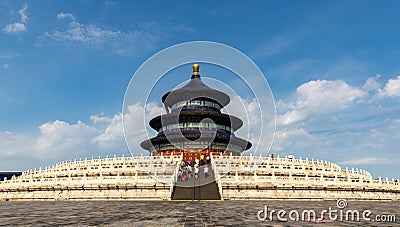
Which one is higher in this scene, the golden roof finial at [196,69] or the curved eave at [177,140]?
the golden roof finial at [196,69]

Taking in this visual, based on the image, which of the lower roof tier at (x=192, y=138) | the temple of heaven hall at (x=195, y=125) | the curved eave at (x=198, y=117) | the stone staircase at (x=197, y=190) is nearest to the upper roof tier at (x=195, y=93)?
the temple of heaven hall at (x=195, y=125)

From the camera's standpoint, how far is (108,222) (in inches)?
355

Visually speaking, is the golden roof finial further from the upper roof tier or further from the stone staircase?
the stone staircase

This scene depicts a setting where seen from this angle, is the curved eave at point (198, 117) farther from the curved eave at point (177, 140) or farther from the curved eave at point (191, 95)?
the curved eave at point (191, 95)

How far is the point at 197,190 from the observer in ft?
67.7

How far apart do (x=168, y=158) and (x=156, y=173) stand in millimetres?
9302

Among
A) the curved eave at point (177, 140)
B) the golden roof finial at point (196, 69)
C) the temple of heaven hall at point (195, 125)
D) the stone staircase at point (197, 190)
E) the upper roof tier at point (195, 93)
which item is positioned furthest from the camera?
the golden roof finial at point (196, 69)

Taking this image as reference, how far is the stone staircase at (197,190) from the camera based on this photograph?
19406 millimetres

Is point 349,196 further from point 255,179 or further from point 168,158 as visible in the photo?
point 168,158

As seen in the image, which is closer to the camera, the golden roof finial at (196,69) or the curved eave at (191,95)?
the curved eave at (191,95)

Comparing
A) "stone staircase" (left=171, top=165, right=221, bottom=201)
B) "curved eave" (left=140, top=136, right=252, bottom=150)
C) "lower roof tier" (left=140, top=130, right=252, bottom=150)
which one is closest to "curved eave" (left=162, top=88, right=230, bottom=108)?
"lower roof tier" (left=140, top=130, right=252, bottom=150)

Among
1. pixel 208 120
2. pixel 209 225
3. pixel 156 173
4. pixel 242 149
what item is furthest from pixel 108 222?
pixel 242 149

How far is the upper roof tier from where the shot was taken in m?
52.7

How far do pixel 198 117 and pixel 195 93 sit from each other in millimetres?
4843
